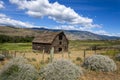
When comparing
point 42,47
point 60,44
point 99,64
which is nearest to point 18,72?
point 99,64

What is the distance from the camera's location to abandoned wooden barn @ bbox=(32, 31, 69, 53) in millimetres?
56469

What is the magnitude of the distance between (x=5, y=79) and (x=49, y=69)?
9.75 ft

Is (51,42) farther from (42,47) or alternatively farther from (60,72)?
(60,72)

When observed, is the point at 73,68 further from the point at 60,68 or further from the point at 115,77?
the point at 115,77

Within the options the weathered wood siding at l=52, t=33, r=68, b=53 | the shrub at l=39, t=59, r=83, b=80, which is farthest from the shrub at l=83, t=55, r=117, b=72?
the weathered wood siding at l=52, t=33, r=68, b=53

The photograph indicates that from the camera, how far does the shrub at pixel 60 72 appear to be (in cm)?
1430

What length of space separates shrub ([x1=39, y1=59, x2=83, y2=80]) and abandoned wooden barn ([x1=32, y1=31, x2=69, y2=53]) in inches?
1585

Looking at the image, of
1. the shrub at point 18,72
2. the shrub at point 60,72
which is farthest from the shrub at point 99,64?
the shrub at point 18,72

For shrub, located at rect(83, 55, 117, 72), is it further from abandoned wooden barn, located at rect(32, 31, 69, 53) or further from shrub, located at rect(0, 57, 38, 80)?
abandoned wooden barn, located at rect(32, 31, 69, 53)

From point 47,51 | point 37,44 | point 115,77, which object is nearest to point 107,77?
point 115,77

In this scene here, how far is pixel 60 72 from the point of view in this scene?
14.5 m

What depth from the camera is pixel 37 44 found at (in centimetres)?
6066

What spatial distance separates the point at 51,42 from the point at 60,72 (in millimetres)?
41180

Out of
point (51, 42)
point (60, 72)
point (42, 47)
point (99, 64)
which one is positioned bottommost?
point (42, 47)
